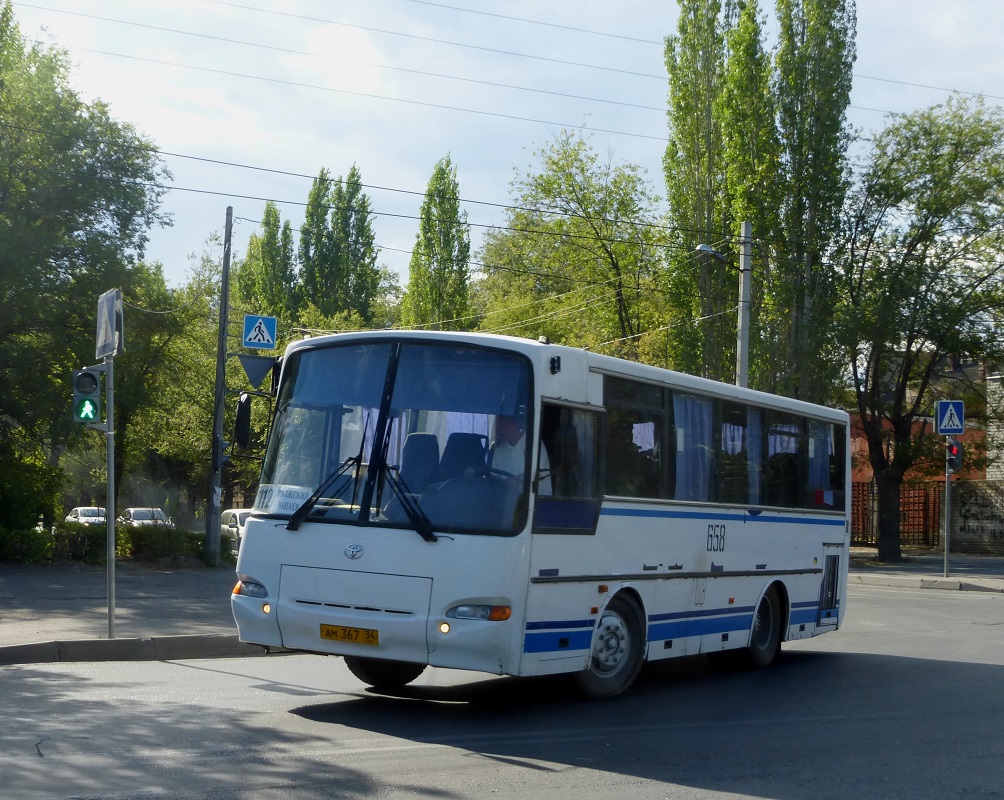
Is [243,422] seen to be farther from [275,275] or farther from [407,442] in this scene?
[275,275]

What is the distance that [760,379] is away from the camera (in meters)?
36.3

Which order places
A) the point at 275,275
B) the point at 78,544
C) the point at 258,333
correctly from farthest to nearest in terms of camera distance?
the point at 275,275
the point at 258,333
the point at 78,544

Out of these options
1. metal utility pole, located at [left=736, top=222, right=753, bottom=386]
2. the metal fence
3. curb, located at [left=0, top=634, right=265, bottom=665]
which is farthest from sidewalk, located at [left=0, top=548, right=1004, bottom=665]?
the metal fence

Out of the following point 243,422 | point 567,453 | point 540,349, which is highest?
point 540,349

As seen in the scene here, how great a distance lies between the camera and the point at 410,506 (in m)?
9.06

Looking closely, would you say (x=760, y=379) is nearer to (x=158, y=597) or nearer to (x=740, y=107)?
(x=740, y=107)

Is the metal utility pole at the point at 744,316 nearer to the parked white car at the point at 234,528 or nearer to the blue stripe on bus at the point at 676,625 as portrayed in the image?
the parked white car at the point at 234,528

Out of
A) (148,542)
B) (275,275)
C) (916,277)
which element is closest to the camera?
(148,542)

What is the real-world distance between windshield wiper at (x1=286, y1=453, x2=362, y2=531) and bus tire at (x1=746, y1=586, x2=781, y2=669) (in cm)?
555

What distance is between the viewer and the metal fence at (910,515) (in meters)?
43.6

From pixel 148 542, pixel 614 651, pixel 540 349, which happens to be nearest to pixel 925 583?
pixel 148 542

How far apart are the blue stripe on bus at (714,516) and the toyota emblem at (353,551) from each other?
6.79 ft

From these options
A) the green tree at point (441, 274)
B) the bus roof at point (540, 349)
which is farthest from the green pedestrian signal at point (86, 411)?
the green tree at point (441, 274)

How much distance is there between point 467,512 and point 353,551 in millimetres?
873
